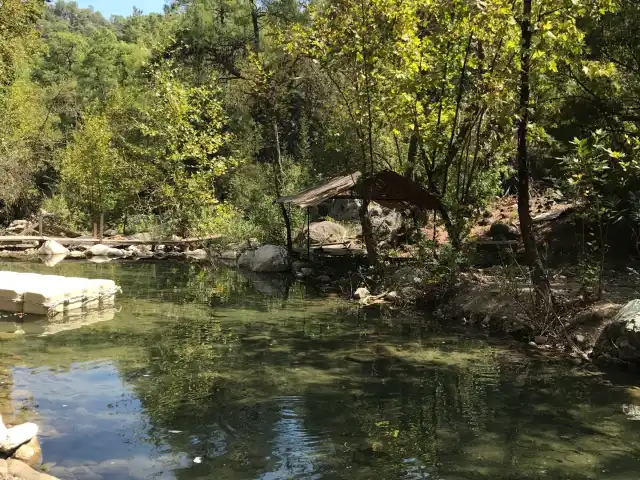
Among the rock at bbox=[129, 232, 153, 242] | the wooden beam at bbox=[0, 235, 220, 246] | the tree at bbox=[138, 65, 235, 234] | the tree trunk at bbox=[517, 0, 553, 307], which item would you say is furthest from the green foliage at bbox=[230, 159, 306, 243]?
the tree trunk at bbox=[517, 0, 553, 307]

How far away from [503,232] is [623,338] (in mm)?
9046

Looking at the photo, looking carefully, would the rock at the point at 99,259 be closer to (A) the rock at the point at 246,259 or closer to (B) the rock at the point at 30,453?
(A) the rock at the point at 246,259

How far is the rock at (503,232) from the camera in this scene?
15.9 meters

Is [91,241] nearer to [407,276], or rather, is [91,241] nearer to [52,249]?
[52,249]

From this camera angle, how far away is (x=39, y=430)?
4871 mm

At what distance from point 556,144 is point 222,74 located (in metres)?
18.6

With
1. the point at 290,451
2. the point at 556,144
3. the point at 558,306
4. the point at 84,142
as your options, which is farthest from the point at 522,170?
the point at 84,142

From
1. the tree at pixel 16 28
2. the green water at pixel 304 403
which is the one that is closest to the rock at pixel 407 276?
the green water at pixel 304 403

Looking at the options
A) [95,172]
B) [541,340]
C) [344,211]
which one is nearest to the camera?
[541,340]

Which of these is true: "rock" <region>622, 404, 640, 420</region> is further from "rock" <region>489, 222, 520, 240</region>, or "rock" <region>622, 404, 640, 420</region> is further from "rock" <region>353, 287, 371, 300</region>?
"rock" <region>489, 222, 520, 240</region>

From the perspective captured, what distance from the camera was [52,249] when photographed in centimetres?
1903

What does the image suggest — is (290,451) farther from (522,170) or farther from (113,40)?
(113,40)

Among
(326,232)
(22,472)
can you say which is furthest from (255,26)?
(22,472)

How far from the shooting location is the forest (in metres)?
8.59
